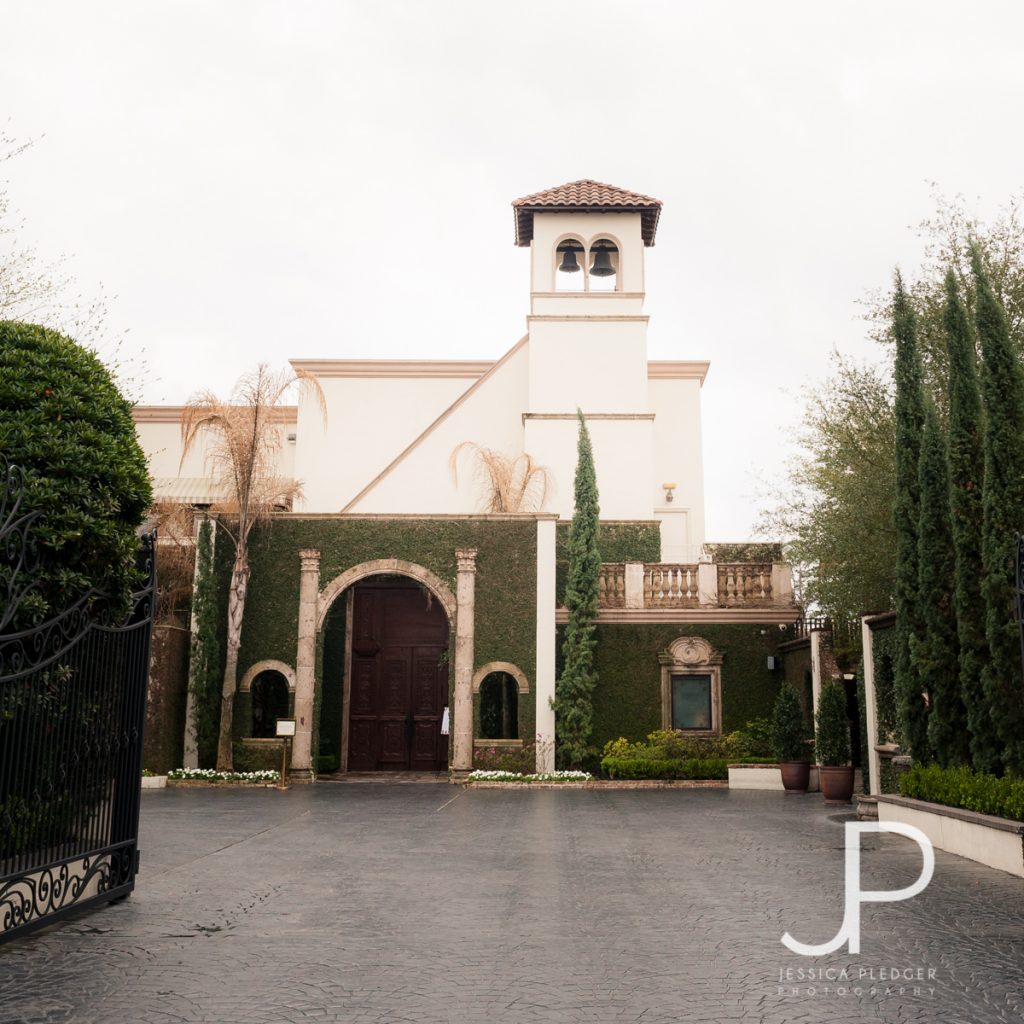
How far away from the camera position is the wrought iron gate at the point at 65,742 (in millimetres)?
5332

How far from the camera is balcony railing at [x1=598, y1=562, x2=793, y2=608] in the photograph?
798 inches

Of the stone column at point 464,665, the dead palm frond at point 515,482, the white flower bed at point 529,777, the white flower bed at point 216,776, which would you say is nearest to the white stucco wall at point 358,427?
the dead palm frond at point 515,482

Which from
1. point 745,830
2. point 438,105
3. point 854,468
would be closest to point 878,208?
point 854,468

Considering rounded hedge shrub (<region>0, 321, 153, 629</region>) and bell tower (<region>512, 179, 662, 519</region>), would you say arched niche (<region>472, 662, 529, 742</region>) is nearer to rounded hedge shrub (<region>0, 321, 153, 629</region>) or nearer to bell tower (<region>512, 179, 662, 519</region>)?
bell tower (<region>512, 179, 662, 519</region>)

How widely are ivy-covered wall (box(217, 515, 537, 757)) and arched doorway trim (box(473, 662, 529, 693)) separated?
10 centimetres

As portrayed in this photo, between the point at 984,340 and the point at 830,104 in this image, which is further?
the point at 830,104

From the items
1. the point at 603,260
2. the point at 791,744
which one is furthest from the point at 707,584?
the point at 603,260

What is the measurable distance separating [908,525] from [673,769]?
343 inches

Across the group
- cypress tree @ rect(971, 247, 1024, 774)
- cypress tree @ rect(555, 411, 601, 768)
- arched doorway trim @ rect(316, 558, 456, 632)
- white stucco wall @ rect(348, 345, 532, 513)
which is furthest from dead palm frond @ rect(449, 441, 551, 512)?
cypress tree @ rect(971, 247, 1024, 774)

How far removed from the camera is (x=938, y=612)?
10.3 meters

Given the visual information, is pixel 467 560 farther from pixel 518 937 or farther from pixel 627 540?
pixel 518 937

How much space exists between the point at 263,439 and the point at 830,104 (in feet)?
42.3

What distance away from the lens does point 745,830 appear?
1091cm

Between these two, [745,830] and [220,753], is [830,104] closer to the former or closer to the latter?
[745,830]
